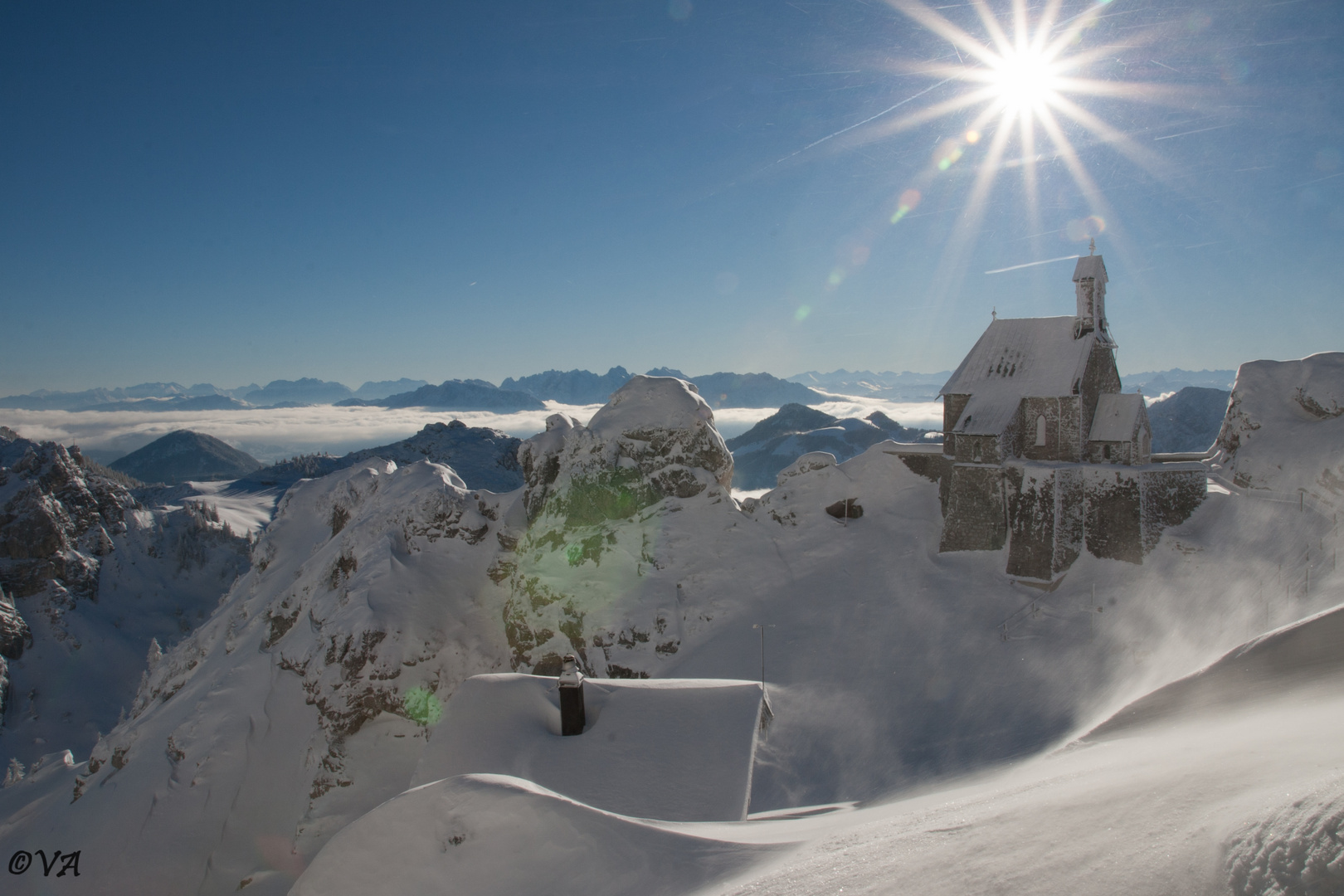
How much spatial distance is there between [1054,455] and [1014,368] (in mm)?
5374

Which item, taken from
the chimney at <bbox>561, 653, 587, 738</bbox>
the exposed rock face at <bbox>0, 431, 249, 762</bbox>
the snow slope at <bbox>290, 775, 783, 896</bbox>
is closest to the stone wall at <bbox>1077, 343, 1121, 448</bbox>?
the chimney at <bbox>561, 653, 587, 738</bbox>

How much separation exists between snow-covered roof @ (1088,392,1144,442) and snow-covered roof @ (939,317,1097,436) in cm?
→ 245

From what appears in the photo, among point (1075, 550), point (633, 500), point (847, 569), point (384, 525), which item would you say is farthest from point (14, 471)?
point (1075, 550)

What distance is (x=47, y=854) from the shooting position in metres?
41.1

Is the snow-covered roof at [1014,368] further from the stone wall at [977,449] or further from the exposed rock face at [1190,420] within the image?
the exposed rock face at [1190,420]

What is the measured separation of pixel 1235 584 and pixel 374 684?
133 feet

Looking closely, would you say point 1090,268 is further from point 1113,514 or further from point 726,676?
point 726,676

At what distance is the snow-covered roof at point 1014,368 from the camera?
3453 centimetres

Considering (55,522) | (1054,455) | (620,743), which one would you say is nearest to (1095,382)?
(1054,455)

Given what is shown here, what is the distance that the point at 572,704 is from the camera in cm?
1708

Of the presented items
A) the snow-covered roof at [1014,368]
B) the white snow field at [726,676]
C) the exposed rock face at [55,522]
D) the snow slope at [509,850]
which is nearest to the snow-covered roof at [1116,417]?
the snow-covered roof at [1014,368]

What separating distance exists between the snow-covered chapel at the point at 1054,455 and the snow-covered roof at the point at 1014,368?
6cm

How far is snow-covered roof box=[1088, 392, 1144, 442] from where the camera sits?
107ft

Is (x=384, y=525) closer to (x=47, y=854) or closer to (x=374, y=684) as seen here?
(x=374, y=684)
